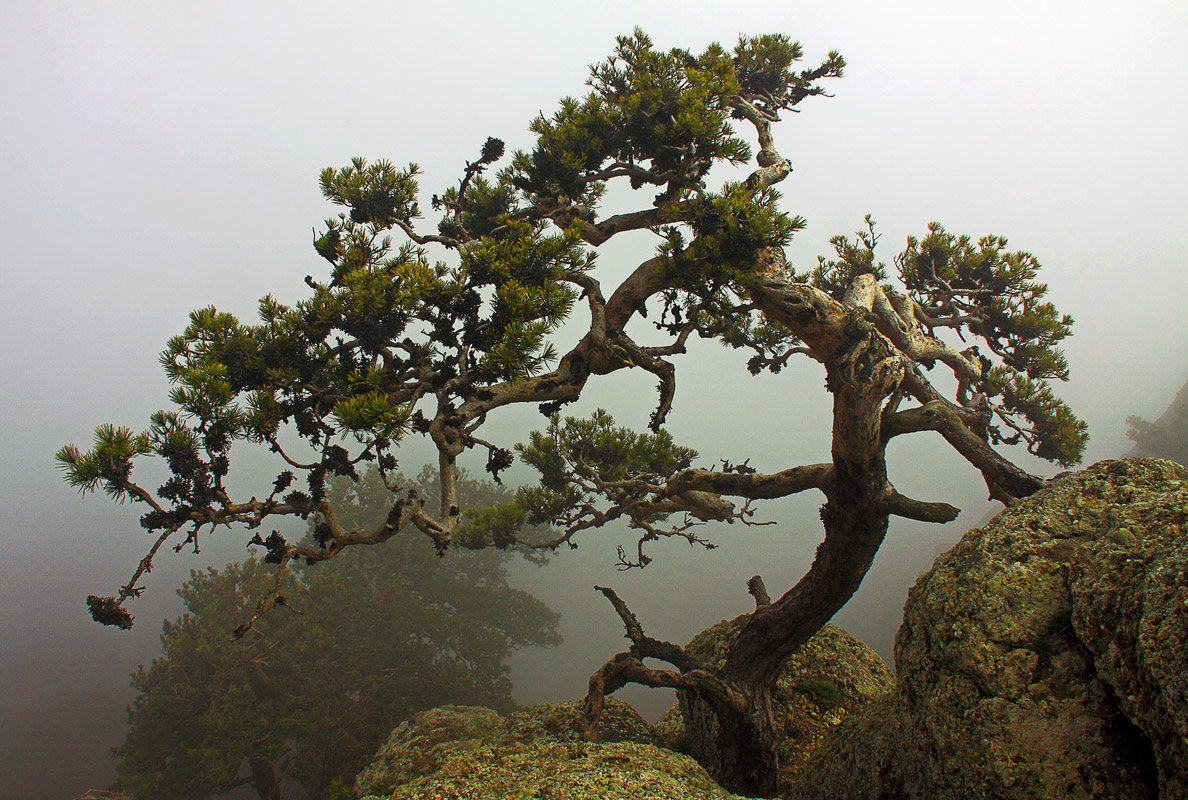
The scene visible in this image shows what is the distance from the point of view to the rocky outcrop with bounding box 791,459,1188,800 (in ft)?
6.93

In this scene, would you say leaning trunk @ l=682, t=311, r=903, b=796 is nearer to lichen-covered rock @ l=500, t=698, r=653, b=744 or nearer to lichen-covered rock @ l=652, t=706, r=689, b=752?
lichen-covered rock @ l=652, t=706, r=689, b=752

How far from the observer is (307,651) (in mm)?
16703

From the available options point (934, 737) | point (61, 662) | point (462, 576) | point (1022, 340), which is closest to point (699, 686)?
point (934, 737)

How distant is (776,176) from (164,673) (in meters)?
20.8

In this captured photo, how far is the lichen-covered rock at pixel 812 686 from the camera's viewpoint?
6328 millimetres

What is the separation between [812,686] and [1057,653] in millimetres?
4996

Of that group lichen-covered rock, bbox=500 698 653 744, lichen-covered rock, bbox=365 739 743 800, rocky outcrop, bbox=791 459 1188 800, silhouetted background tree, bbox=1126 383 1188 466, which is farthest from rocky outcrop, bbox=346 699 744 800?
silhouetted background tree, bbox=1126 383 1188 466

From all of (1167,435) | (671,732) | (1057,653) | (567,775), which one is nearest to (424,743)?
(671,732)

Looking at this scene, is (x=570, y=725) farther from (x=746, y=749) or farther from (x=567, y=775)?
(x=567, y=775)

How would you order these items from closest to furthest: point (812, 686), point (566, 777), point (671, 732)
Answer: point (566, 777) < point (812, 686) < point (671, 732)

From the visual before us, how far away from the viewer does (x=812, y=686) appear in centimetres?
681

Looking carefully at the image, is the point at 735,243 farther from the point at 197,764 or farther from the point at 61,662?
the point at 61,662

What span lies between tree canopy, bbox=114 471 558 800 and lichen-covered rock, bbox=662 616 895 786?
10.4m

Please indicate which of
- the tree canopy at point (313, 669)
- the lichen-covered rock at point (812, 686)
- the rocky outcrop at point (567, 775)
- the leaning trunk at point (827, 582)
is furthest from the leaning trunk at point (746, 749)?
the tree canopy at point (313, 669)
